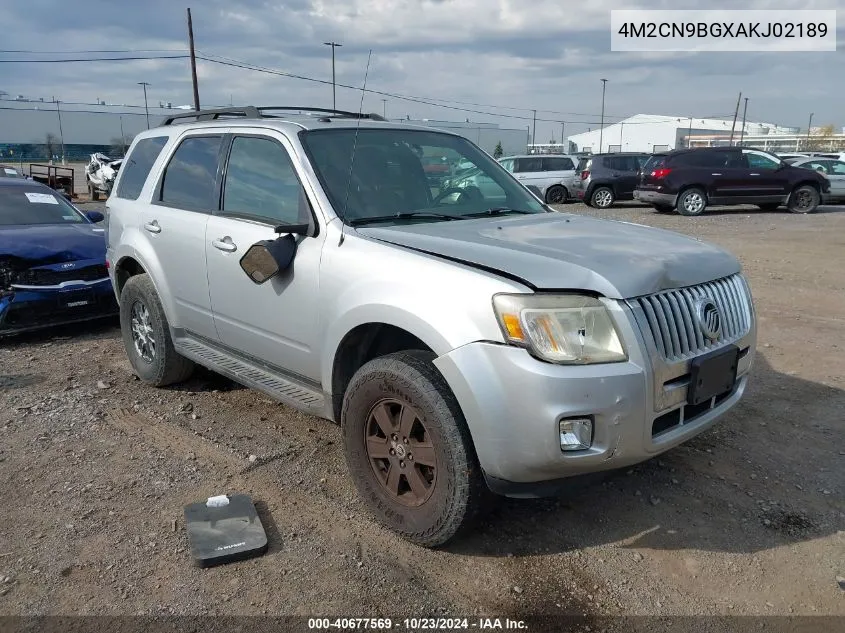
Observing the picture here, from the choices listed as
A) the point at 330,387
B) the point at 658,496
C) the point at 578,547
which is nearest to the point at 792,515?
the point at 658,496

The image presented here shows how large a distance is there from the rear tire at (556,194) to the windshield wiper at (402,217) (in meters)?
19.0

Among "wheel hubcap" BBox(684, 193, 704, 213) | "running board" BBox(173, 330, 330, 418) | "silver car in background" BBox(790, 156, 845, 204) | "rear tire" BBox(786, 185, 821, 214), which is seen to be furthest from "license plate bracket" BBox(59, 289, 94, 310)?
"silver car in background" BBox(790, 156, 845, 204)

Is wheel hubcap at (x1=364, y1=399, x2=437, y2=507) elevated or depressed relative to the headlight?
depressed

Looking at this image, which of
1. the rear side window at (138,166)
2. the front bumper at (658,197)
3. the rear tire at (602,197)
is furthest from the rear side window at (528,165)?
the rear side window at (138,166)

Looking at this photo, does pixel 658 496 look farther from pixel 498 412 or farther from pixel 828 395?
pixel 828 395

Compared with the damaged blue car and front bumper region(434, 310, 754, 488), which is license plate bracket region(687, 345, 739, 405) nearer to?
front bumper region(434, 310, 754, 488)

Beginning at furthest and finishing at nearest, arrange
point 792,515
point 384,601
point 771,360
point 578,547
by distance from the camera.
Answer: point 771,360 < point 792,515 < point 578,547 < point 384,601

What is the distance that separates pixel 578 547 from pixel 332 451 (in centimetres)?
157

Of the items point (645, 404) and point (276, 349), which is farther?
point (276, 349)

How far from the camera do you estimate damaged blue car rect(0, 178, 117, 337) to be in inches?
247

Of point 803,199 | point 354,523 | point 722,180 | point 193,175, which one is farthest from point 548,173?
point 354,523

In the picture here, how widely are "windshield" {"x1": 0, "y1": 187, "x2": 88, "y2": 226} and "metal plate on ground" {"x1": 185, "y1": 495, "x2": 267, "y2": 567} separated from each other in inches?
207

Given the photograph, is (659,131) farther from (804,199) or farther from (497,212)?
(497,212)

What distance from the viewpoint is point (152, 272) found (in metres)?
4.74
